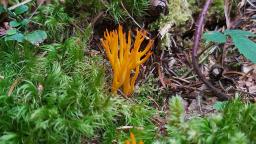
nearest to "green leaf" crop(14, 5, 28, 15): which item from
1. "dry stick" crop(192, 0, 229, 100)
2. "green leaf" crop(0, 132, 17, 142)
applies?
"green leaf" crop(0, 132, 17, 142)

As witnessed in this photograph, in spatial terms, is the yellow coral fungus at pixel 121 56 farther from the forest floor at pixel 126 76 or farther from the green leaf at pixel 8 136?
the green leaf at pixel 8 136

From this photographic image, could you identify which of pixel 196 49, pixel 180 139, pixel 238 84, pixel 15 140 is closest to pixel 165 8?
pixel 196 49

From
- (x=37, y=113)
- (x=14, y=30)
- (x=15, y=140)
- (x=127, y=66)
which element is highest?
(x=14, y=30)

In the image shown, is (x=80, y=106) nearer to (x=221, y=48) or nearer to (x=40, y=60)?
(x=40, y=60)

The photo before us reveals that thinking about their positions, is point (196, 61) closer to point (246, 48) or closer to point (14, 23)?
point (246, 48)

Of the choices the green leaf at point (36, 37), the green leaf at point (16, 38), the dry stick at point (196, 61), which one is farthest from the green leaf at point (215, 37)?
the green leaf at point (16, 38)

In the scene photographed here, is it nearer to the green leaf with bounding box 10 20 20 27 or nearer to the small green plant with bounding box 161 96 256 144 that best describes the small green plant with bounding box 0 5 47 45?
the green leaf with bounding box 10 20 20 27
